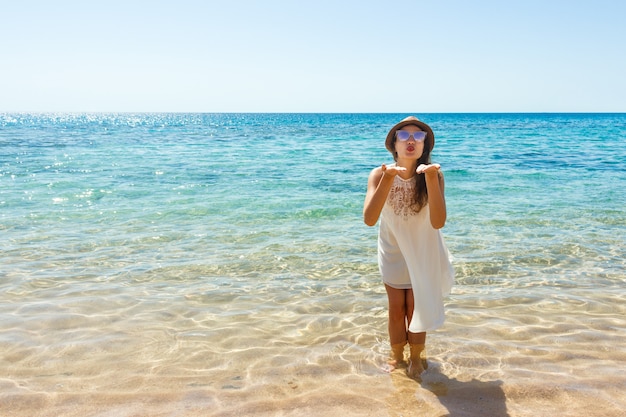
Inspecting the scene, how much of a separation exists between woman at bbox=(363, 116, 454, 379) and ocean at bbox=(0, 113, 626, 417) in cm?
62

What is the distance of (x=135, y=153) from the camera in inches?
923

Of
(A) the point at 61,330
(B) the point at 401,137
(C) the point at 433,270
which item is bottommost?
(A) the point at 61,330

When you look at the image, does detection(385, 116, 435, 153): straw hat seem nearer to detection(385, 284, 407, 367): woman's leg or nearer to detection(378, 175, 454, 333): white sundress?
detection(378, 175, 454, 333): white sundress

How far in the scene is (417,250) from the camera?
352 cm

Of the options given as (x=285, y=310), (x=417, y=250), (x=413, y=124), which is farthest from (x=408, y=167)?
(x=285, y=310)

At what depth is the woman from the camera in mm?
3324

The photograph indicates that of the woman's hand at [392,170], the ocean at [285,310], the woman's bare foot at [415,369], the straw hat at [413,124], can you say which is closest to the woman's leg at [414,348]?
the woman's bare foot at [415,369]

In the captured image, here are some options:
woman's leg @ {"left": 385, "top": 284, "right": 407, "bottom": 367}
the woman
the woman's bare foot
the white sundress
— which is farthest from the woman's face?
the woman's bare foot

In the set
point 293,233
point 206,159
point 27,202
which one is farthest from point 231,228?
point 206,159

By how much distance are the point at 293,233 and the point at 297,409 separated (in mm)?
5233

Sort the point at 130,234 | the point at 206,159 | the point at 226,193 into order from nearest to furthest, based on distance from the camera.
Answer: the point at 130,234 < the point at 226,193 < the point at 206,159

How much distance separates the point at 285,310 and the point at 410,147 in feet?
8.21

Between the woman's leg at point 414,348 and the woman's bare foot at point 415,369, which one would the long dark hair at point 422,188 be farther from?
the woman's bare foot at point 415,369

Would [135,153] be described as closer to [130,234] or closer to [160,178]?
[160,178]
